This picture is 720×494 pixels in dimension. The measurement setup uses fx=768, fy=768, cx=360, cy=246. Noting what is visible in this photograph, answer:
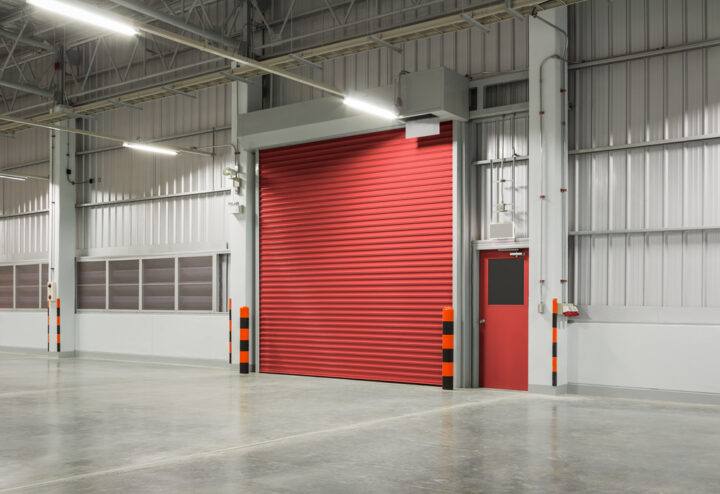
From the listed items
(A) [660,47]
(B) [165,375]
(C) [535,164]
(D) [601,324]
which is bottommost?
(B) [165,375]

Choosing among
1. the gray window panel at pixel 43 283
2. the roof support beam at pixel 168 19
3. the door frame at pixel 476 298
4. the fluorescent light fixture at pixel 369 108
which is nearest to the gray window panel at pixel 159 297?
the gray window panel at pixel 43 283

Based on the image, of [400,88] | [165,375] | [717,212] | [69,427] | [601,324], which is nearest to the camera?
[69,427]

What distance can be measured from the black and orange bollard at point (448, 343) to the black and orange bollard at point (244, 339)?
4.30 m

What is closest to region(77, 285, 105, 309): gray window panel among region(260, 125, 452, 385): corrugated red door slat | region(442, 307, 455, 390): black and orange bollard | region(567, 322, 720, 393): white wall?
region(260, 125, 452, 385): corrugated red door slat

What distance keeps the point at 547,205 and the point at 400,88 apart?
10.4ft

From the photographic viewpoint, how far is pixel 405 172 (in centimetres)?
1330

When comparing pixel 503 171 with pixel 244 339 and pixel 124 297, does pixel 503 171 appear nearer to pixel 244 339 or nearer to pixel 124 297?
pixel 244 339

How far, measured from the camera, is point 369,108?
12.1m

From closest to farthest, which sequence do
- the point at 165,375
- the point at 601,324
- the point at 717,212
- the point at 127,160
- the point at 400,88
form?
the point at 717,212, the point at 601,324, the point at 400,88, the point at 165,375, the point at 127,160

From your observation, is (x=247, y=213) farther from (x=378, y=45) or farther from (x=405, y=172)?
(x=378, y=45)

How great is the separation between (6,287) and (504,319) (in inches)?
600

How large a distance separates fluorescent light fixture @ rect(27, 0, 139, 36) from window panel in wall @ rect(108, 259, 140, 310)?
9.57 meters

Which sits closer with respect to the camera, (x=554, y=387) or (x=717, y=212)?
(x=717, y=212)

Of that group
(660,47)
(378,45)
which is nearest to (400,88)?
(378,45)
